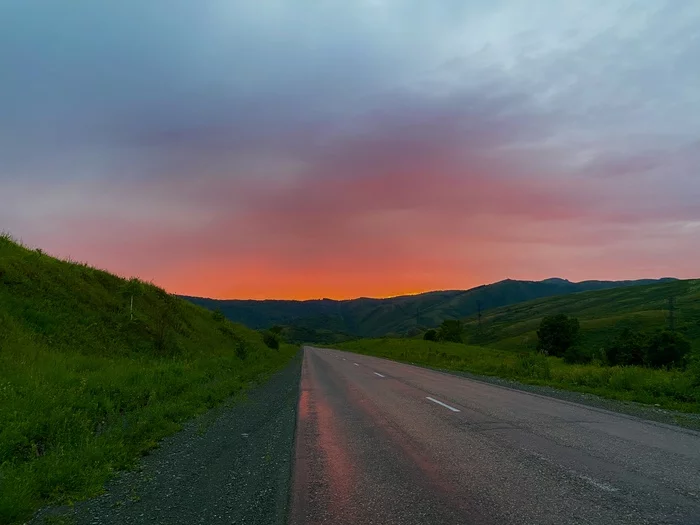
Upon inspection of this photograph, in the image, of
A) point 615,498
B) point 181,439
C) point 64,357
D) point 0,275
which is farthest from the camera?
point 0,275

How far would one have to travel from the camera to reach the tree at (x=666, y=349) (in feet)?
193

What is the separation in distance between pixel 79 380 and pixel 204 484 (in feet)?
23.7

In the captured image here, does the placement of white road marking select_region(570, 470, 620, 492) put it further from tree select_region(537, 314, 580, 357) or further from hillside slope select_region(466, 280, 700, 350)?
tree select_region(537, 314, 580, 357)

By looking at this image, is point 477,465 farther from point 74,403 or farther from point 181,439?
point 74,403

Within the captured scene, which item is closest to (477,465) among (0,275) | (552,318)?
(0,275)

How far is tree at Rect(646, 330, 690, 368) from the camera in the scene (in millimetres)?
58938

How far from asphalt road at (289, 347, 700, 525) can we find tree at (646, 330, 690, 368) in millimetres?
60641

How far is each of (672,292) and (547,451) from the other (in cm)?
21300

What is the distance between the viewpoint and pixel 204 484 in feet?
19.9

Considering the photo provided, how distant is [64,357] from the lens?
13.7 metres

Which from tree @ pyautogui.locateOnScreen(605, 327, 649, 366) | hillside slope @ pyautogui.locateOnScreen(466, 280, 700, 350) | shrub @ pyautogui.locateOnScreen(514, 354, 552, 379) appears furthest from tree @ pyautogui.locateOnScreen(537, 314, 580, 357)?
shrub @ pyautogui.locateOnScreen(514, 354, 552, 379)

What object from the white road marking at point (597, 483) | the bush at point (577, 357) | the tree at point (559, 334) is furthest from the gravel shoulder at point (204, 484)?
the tree at point (559, 334)

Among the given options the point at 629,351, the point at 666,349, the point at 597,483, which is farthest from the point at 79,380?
the point at 629,351

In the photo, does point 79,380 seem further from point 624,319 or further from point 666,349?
point 624,319
